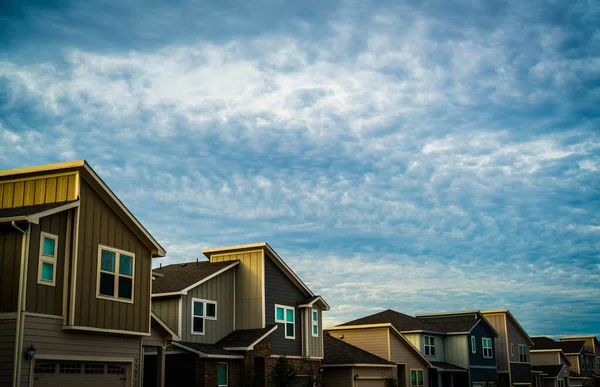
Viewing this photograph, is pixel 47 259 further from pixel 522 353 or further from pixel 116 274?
pixel 522 353

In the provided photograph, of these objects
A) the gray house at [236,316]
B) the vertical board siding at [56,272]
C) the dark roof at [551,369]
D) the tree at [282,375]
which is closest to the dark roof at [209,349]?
the gray house at [236,316]

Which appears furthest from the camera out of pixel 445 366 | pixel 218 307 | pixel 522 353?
pixel 522 353

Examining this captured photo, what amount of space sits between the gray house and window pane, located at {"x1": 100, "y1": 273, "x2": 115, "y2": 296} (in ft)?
29.5

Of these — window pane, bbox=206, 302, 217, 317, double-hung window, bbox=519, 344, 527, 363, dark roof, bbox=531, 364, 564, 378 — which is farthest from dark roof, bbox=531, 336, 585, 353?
window pane, bbox=206, 302, 217, 317

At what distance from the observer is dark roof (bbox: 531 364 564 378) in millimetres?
72825

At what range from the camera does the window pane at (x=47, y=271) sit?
2061 centimetres

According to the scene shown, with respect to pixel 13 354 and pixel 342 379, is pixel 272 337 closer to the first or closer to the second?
pixel 342 379

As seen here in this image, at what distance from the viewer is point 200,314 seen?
3494 centimetres

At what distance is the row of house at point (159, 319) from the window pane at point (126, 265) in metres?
0.06

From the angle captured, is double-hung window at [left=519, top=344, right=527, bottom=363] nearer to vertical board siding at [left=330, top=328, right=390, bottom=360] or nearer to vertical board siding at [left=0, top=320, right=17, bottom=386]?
vertical board siding at [left=330, top=328, right=390, bottom=360]

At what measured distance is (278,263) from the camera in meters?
38.8

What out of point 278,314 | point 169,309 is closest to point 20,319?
point 169,309

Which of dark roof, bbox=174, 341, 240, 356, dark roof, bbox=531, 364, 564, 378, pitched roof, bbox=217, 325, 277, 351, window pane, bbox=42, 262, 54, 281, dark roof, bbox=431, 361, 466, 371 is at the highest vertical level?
window pane, bbox=42, 262, 54, 281

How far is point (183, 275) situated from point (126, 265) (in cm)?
1273
